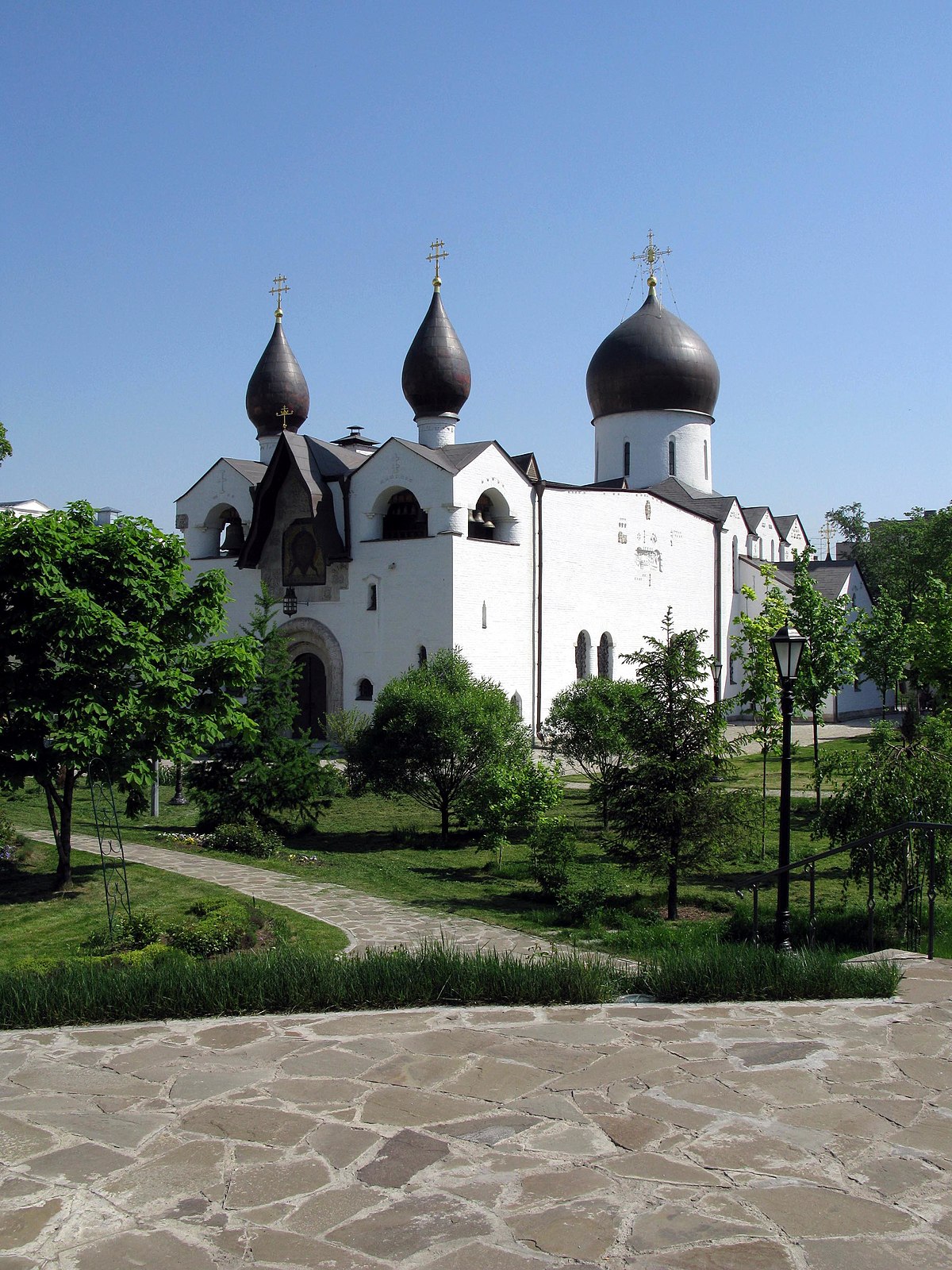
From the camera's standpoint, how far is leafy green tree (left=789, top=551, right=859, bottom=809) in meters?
18.7

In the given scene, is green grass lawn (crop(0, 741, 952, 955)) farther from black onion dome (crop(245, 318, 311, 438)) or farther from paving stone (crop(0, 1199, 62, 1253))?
black onion dome (crop(245, 318, 311, 438))

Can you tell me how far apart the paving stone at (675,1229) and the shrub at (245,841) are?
1241cm

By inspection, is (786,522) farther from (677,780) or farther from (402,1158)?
(402,1158)

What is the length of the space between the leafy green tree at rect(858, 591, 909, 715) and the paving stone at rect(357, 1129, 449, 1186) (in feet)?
70.2

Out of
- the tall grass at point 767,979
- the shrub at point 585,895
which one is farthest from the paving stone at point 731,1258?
the shrub at point 585,895

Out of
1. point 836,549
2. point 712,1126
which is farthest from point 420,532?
point 836,549

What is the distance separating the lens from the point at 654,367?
3572 centimetres

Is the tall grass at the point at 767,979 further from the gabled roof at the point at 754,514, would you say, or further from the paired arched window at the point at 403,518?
the gabled roof at the point at 754,514

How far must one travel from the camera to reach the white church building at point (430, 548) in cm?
2592

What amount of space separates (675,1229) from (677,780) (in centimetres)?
906

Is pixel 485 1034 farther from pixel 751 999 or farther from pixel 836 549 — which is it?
pixel 836 549

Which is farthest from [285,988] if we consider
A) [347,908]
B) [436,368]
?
[436,368]

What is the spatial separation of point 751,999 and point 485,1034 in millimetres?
1619

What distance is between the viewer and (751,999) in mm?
5867
